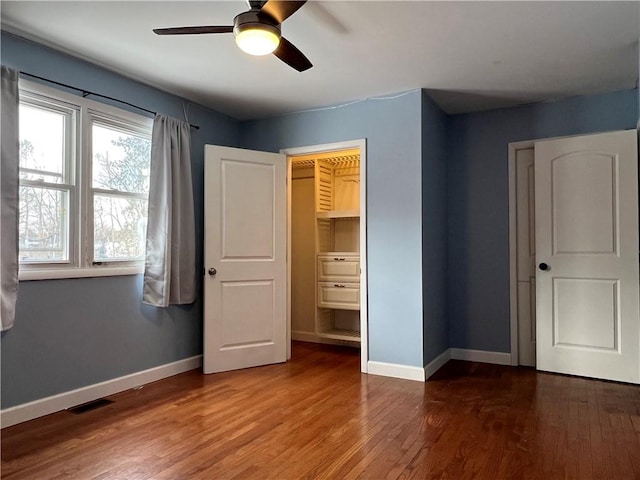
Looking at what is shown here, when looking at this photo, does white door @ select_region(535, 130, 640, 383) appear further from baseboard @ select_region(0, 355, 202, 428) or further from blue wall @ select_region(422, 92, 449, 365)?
baseboard @ select_region(0, 355, 202, 428)

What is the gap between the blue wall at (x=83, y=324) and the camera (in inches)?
108

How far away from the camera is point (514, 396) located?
320cm

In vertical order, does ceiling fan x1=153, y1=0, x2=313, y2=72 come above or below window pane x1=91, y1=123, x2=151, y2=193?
above

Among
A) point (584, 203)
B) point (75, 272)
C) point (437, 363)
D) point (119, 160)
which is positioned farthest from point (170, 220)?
point (584, 203)

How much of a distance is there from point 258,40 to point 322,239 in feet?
10.2

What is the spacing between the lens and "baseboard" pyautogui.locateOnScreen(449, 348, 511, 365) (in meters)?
4.12

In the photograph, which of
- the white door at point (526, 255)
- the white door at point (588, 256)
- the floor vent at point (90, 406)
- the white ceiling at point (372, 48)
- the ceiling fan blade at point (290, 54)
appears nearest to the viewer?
the ceiling fan blade at point (290, 54)

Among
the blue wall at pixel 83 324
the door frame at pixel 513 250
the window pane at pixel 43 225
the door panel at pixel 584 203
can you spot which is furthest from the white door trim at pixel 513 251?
the window pane at pixel 43 225

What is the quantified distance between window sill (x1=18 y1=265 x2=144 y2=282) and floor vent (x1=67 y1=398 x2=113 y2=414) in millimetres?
891

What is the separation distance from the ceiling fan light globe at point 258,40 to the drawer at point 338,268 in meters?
2.79

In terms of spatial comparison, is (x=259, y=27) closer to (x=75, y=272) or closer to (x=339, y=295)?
(x=75, y=272)

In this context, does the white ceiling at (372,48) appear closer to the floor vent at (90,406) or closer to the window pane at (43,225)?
the window pane at (43,225)

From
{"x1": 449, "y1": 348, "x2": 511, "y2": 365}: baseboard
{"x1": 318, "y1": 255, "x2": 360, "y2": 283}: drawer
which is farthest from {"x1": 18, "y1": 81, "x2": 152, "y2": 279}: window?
{"x1": 449, "y1": 348, "x2": 511, "y2": 365}: baseboard

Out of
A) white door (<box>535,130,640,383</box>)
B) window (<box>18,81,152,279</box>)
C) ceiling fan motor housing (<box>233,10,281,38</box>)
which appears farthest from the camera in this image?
white door (<box>535,130,640,383</box>)
